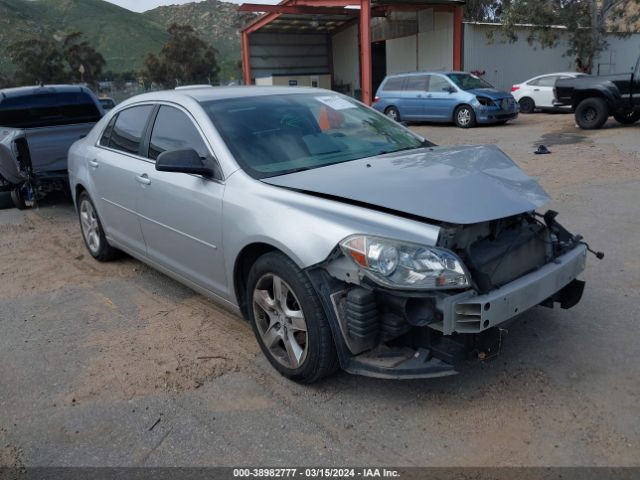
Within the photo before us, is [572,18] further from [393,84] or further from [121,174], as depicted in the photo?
[121,174]

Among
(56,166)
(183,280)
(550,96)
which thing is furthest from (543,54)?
(183,280)

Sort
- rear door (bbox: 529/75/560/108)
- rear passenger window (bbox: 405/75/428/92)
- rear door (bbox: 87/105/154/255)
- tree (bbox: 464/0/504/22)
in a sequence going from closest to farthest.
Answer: rear door (bbox: 87/105/154/255), rear passenger window (bbox: 405/75/428/92), rear door (bbox: 529/75/560/108), tree (bbox: 464/0/504/22)

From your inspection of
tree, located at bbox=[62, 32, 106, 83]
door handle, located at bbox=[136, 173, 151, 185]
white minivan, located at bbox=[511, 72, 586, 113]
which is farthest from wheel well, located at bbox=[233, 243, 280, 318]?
tree, located at bbox=[62, 32, 106, 83]

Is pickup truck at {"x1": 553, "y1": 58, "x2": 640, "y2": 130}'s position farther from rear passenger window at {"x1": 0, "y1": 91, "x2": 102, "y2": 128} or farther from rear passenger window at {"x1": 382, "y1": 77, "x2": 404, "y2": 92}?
rear passenger window at {"x1": 0, "y1": 91, "x2": 102, "y2": 128}

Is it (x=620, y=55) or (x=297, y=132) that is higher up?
(x=620, y=55)

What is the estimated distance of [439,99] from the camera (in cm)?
1800

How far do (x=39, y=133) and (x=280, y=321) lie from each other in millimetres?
6612

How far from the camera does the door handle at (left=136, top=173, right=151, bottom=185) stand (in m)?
4.41

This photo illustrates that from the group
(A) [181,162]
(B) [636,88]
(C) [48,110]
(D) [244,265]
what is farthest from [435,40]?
(D) [244,265]

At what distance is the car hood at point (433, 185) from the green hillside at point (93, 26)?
83168 millimetres

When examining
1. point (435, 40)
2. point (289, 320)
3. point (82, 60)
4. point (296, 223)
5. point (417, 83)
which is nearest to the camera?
point (296, 223)

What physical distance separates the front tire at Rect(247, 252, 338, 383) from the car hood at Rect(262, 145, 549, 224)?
0.51m

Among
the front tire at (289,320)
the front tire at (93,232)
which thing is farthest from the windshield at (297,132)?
the front tire at (93,232)

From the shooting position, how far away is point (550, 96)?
20109 millimetres
